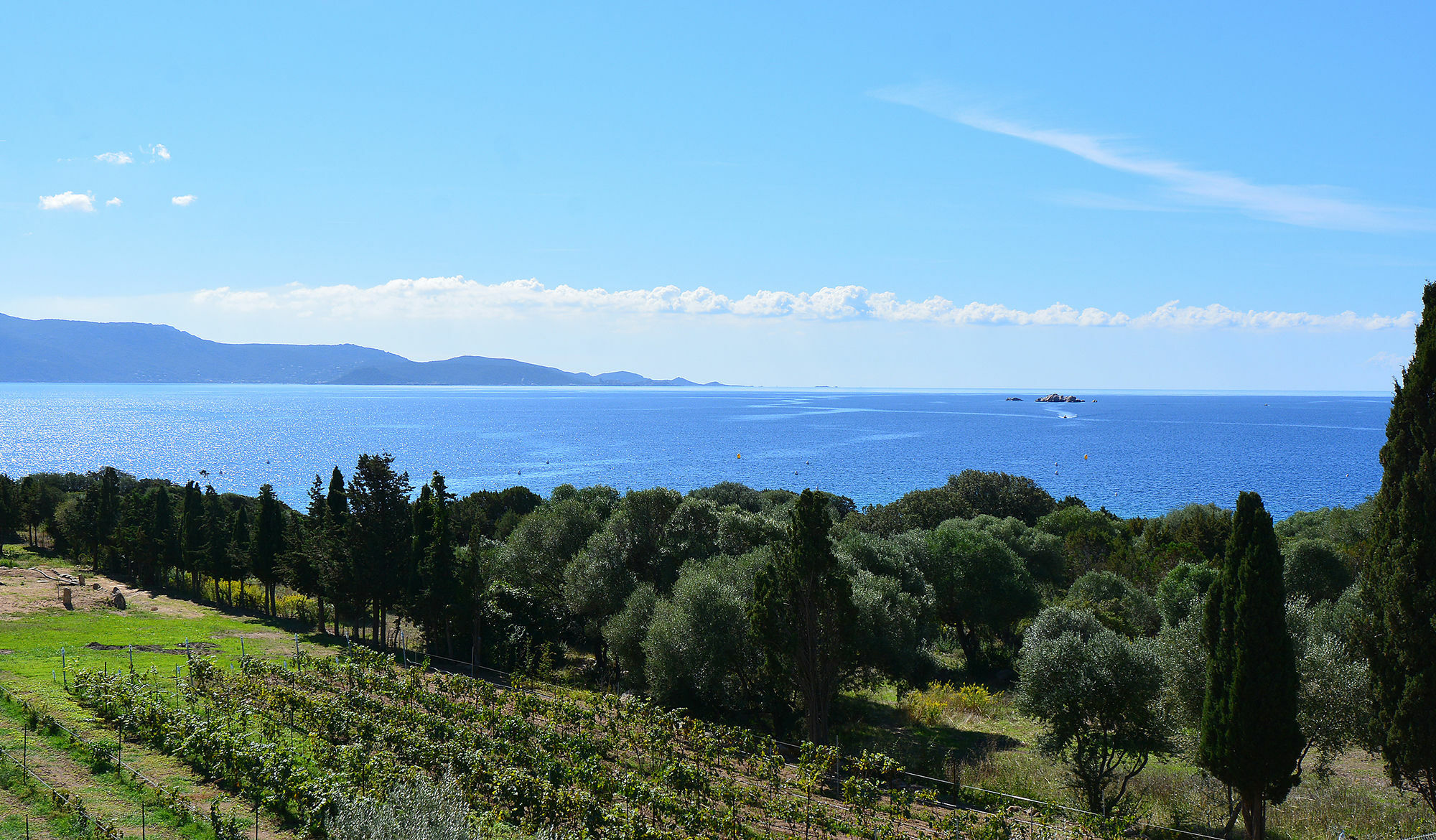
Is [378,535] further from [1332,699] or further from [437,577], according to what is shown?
[1332,699]

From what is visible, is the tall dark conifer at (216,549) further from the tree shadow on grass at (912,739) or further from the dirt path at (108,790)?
the tree shadow on grass at (912,739)

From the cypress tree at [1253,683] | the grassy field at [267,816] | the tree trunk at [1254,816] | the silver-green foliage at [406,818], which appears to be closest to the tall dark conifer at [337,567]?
the grassy field at [267,816]

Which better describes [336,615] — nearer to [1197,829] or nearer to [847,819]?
[847,819]

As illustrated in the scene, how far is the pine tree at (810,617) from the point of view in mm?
23531

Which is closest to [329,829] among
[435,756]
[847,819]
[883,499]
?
[435,756]

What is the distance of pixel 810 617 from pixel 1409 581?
1365 cm

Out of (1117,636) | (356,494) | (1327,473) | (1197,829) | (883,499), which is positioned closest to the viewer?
(1197,829)

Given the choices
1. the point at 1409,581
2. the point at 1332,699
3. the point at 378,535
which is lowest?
the point at 1332,699

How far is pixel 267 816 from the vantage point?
629 inches

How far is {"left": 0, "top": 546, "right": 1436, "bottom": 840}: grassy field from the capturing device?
16.4 metres

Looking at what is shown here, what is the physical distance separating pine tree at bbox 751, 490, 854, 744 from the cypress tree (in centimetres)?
934

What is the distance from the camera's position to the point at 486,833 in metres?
14.9

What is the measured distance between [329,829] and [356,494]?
24348 millimetres

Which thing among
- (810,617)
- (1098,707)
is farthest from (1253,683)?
(810,617)
